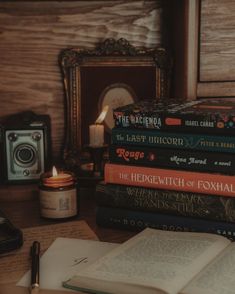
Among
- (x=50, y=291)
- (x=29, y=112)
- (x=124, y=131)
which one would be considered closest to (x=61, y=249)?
(x=50, y=291)

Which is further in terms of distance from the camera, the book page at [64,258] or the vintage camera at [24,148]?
the vintage camera at [24,148]

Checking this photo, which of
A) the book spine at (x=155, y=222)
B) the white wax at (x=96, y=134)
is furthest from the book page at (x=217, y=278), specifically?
the white wax at (x=96, y=134)

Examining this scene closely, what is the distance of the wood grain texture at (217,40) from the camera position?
129 centimetres

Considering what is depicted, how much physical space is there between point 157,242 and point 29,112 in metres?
0.58

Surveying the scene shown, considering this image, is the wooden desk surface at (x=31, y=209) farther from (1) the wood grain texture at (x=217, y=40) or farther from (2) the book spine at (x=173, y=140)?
→ (1) the wood grain texture at (x=217, y=40)

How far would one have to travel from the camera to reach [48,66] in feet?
4.64

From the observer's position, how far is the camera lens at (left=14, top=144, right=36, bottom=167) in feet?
4.34

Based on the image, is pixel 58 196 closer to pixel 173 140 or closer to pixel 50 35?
pixel 173 140

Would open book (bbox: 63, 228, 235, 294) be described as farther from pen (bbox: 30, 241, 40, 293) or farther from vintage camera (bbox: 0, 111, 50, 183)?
vintage camera (bbox: 0, 111, 50, 183)

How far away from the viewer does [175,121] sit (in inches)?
41.6

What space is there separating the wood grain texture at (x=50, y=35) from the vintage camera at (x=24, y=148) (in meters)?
0.09

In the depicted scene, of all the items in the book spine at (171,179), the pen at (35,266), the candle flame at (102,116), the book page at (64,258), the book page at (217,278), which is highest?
the candle flame at (102,116)

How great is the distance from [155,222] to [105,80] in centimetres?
48

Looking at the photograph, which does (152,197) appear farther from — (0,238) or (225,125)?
(0,238)
